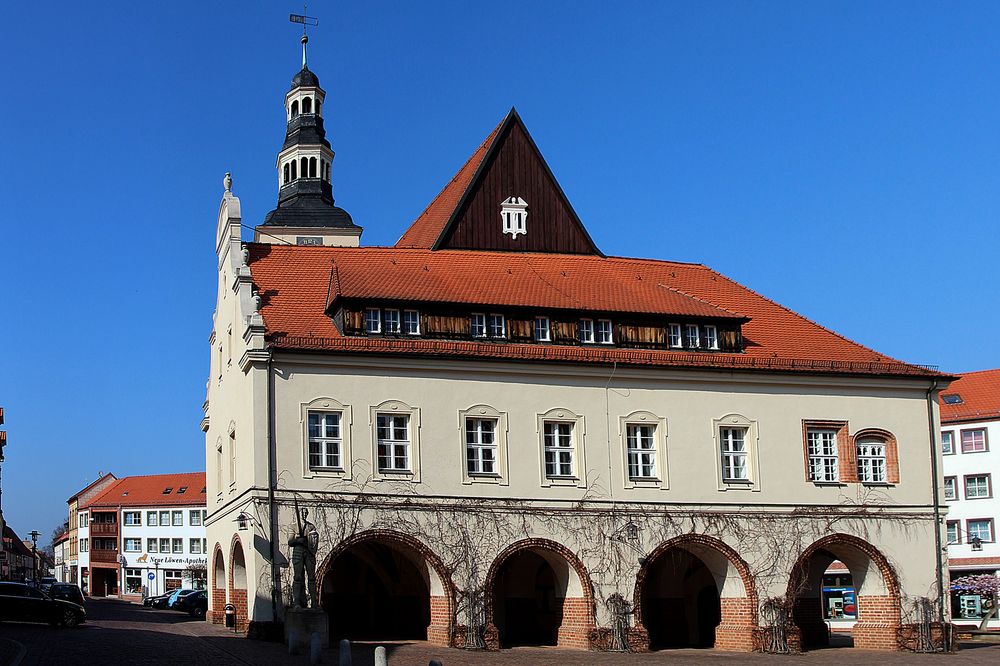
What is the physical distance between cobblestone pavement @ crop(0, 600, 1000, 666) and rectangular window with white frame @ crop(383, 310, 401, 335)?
8.63m


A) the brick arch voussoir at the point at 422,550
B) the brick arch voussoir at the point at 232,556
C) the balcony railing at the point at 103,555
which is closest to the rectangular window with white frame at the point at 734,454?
the brick arch voussoir at the point at 422,550

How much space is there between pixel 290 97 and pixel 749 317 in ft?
112

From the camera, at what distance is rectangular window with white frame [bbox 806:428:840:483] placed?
3900 cm

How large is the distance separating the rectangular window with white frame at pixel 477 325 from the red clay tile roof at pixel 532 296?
51 cm

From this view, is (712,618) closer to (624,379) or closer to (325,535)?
(624,379)

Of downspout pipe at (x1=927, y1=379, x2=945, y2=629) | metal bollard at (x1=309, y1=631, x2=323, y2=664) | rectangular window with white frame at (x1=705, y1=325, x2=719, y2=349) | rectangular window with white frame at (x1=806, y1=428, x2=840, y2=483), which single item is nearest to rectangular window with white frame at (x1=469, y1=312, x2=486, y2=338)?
rectangular window with white frame at (x1=705, y1=325, x2=719, y2=349)

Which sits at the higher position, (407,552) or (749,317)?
(749,317)

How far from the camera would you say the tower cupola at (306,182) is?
64688mm

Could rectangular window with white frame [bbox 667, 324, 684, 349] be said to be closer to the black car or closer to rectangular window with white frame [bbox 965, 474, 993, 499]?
the black car

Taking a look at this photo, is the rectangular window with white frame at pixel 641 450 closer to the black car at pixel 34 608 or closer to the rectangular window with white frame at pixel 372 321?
the rectangular window with white frame at pixel 372 321

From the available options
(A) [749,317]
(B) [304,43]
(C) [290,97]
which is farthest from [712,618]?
(B) [304,43]

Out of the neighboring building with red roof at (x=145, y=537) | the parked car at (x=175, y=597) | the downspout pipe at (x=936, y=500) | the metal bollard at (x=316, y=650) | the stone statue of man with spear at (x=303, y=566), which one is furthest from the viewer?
the neighboring building with red roof at (x=145, y=537)

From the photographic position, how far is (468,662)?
30.0m

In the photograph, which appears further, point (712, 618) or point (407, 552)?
point (712, 618)
